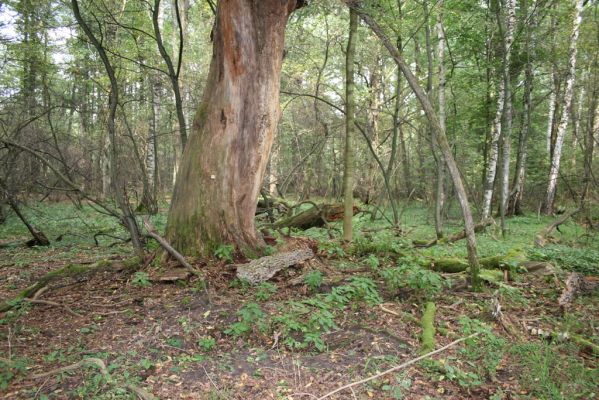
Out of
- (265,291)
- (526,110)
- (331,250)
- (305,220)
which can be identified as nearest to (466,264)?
(331,250)

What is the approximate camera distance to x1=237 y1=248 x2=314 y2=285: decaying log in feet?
14.5

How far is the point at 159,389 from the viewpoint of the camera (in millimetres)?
2703

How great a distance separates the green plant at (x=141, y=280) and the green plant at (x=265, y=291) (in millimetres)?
1290

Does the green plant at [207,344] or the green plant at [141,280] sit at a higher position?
the green plant at [141,280]

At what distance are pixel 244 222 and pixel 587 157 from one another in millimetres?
8244

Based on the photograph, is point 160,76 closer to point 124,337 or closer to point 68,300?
point 68,300

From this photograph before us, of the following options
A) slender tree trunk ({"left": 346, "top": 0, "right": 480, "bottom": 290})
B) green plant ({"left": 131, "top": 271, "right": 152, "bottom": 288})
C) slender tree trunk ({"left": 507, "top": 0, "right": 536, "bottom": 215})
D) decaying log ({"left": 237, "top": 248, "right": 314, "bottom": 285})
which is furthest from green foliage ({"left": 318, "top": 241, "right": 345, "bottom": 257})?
slender tree trunk ({"left": 507, "top": 0, "right": 536, "bottom": 215})

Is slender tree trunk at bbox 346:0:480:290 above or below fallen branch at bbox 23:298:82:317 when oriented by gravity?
above

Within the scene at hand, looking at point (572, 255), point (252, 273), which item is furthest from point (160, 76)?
point (572, 255)

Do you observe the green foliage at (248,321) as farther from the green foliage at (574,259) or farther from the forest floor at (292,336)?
the green foliage at (574,259)

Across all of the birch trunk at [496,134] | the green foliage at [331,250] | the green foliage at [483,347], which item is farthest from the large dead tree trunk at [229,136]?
the birch trunk at [496,134]

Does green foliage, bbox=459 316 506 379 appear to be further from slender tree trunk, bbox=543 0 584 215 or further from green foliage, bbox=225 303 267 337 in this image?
slender tree trunk, bbox=543 0 584 215

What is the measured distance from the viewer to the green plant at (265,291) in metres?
4.10

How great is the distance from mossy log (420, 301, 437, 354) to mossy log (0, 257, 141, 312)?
11.5 ft
